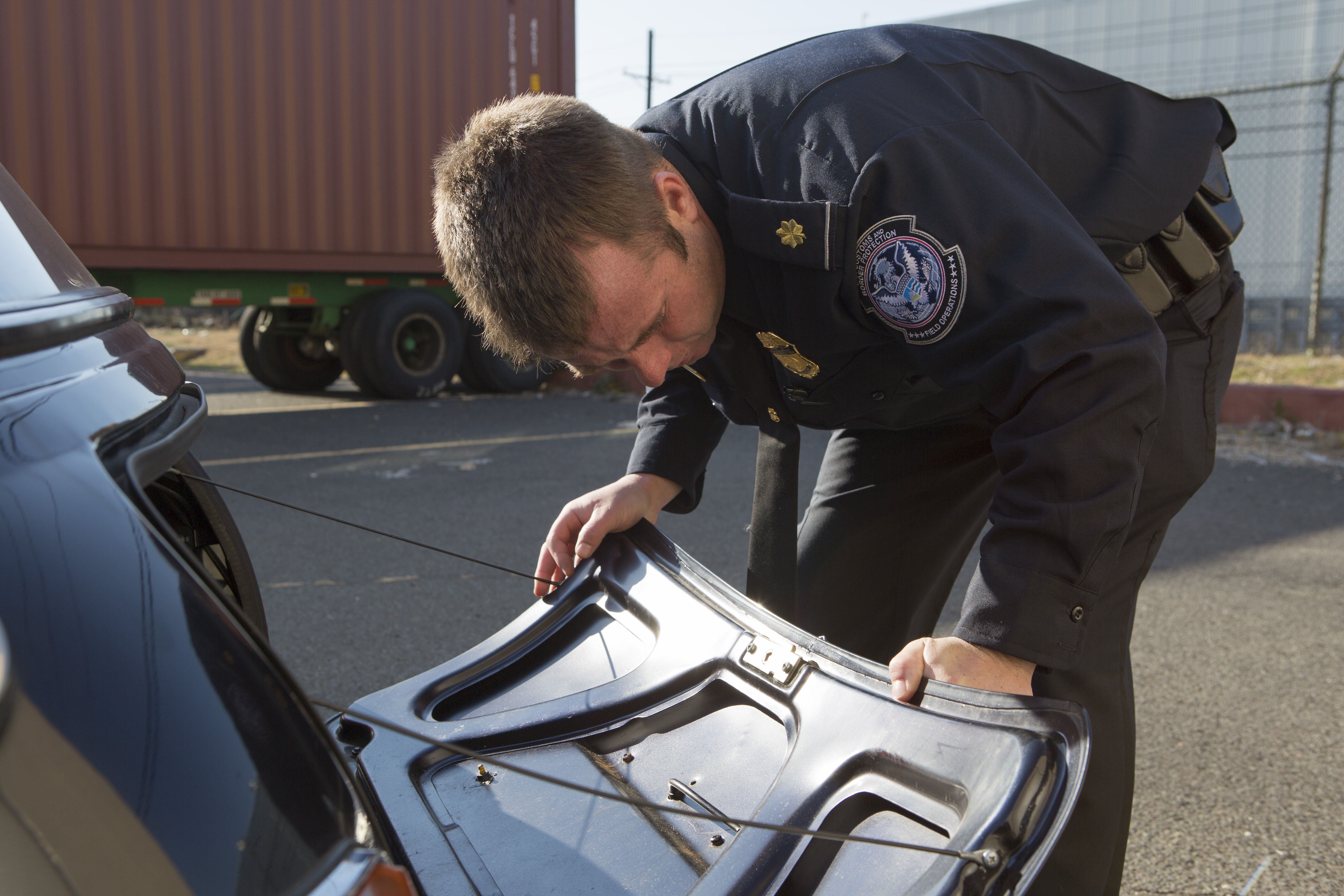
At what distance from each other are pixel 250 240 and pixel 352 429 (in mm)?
1908

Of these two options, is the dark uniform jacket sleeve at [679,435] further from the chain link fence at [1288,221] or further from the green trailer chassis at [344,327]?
the chain link fence at [1288,221]

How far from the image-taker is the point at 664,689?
132cm

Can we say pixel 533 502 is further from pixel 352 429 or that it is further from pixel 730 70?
pixel 730 70

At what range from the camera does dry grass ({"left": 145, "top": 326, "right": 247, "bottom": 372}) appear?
11992mm

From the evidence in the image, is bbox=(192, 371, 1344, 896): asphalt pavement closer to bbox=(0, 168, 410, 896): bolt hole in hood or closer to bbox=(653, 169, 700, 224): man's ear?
bbox=(653, 169, 700, 224): man's ear

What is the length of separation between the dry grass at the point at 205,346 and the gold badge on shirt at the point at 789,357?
10.1m

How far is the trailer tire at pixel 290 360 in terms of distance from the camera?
353 inches

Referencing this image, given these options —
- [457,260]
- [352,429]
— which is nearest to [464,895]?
[457,260]

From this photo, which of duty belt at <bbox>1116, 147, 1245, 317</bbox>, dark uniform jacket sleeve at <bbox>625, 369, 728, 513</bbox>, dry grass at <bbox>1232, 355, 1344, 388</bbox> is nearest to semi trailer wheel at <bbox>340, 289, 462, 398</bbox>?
dry grass at <bbox>1232, 355, 1344, 388</bbox>

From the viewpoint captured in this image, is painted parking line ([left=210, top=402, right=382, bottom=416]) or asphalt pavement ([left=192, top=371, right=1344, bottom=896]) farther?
painted parking line ([left=210, top=402, right=382, bottom=416])

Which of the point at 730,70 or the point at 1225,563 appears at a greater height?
the point at 730,70

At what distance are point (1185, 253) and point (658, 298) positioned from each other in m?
0.75

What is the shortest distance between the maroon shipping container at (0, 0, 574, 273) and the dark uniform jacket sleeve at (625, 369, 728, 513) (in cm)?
635

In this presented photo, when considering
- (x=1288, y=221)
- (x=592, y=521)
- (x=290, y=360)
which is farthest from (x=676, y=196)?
(x=1288, y=221)
